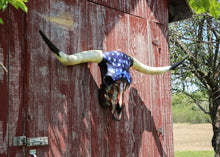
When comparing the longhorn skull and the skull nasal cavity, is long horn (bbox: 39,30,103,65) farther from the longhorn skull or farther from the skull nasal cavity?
the skull nasal cavity

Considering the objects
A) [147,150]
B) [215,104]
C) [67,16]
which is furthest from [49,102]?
[215,104]

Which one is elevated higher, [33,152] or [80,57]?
[80,57]

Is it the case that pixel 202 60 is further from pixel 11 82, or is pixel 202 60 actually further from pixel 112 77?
pixel 11 82

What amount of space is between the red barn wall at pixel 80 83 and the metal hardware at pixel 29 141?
49 millimetres

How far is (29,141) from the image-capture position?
9.71 ft

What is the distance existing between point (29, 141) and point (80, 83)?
99 cm

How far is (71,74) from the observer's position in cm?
354

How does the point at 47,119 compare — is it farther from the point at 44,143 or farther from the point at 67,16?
the point at 67,16

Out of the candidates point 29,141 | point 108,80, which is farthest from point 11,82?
point 108,80

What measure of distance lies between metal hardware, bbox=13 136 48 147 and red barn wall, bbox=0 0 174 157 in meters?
0.05

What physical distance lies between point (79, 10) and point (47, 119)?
1.47 m

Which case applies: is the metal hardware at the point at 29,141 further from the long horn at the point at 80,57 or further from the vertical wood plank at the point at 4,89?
the long horn at the point at 80,57

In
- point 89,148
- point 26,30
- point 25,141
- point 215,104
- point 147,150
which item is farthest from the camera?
point 215,104

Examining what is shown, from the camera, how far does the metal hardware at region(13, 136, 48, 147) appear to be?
2.89m
